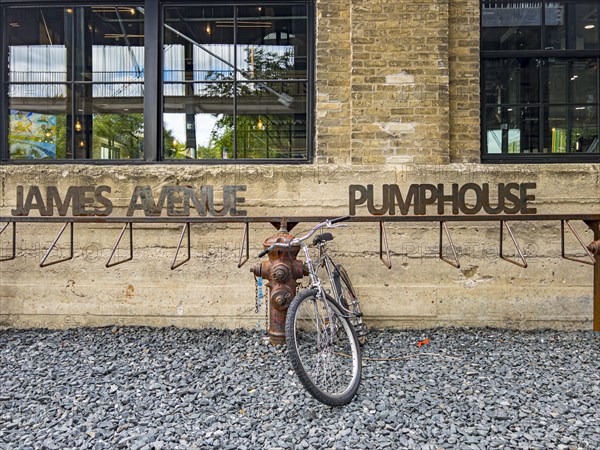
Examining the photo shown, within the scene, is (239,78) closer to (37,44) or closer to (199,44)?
(199,44)

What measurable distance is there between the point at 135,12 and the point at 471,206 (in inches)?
167

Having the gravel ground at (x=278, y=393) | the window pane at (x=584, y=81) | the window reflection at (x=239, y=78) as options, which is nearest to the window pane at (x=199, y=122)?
the window reflection at (x=239, y=78)

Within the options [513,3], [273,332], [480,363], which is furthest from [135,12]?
[480,363]

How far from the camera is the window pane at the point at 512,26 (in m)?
5.01

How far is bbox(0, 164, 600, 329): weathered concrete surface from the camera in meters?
4.82

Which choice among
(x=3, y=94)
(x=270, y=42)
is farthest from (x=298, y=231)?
(x=3, y=94)

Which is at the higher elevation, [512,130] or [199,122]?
[199,122]

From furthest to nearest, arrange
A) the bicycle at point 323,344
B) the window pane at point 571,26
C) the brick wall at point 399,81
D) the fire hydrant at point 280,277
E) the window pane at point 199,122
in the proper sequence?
the window pane at point 199,122
the window pane at point 571,26
the brick wall at point 399,81
the fire hydrant at point 280,277
the bicycle at point 323,344

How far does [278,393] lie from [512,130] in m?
3.78

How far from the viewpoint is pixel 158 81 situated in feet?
16.6

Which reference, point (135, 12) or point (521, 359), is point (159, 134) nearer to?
point (135, 12)

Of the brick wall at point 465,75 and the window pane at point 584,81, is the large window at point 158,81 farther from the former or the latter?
the window pane at point 584,81

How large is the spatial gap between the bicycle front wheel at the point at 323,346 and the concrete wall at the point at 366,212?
139 cm

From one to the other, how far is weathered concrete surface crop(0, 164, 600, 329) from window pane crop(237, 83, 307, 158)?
329mm
